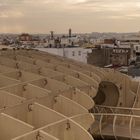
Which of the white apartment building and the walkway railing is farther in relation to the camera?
the white apartment building

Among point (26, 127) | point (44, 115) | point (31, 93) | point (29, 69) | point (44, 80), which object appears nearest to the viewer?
point (26, 127)

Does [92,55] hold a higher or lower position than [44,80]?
lower

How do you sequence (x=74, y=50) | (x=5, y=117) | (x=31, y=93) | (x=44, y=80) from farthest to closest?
(x=74, y=50)
(x=44, y=80)
(x=31, y=93)
(x=5, y=117)

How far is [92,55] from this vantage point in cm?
10625

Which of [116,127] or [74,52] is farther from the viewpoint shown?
[74,52]

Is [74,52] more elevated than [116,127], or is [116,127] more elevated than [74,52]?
[116,127]

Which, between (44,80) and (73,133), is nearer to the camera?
(73,133)

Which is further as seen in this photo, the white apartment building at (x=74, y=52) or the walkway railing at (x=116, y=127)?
the white apartment building at (x=74, y=52)

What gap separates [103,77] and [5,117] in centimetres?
1883

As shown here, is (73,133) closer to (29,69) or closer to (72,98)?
(72,98)

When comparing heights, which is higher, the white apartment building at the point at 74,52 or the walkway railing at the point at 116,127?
the walkway railing at the point at 116,127

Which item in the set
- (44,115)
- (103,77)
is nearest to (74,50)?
(103,77)

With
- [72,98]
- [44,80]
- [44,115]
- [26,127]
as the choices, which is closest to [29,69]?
[44,80]

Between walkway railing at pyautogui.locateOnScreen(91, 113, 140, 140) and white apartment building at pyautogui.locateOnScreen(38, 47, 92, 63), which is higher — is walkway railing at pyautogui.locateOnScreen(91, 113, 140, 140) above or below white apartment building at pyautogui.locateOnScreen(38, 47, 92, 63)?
above
